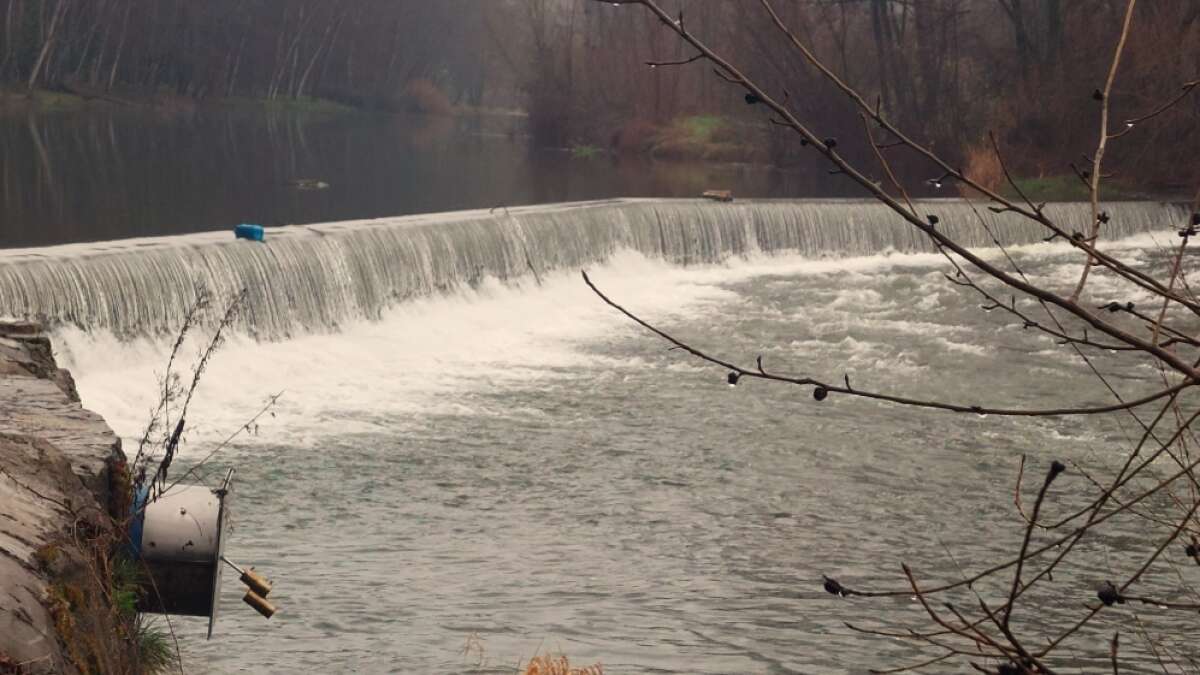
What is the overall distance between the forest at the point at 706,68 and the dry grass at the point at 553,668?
3737 mm

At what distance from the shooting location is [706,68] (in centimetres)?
5053

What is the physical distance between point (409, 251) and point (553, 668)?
1112cm

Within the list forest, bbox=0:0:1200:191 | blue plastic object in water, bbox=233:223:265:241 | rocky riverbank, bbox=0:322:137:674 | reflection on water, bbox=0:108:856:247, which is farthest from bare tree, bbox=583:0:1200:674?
reflection on water, bbox=0:108:856:247

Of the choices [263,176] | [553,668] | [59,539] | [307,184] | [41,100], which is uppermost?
[41,100]

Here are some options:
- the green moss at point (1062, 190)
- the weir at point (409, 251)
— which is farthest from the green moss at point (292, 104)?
the weir at point (409, 251)

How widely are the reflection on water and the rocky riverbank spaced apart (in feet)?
→ 42.5

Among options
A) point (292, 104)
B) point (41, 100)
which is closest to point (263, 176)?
point (41, 100)

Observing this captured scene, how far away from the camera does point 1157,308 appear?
58.1ft

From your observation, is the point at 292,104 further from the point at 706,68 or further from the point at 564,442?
the point at 564,442

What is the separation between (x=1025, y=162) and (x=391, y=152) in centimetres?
1526

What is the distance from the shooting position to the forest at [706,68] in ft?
99.3

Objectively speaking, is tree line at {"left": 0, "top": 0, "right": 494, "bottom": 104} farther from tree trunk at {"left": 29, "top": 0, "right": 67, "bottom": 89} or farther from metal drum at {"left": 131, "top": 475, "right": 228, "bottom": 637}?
metal drum at {"left": 131, "top": 475, "right": 228, "bottom": 637}

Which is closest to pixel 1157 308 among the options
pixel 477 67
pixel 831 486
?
pixel 831 486

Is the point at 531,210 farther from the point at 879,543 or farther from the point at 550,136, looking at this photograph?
the point at 550,136
